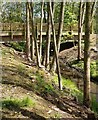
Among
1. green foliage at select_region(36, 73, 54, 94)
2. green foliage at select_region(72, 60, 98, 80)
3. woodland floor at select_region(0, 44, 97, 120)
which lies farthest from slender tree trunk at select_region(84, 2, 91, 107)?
green foliage at select_region(72, 60, 98, 80)

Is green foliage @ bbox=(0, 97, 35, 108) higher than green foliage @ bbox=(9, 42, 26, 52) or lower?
higher

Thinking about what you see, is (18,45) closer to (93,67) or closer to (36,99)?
(93,67)

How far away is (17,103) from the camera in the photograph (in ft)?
28.1

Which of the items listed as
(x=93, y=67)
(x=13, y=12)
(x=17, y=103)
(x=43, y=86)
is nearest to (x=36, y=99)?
(x=17, y=103)

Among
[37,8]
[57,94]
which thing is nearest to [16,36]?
[37,8]

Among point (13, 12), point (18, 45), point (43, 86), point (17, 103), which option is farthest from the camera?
point (13, 12)

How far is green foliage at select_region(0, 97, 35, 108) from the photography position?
27.4 ft

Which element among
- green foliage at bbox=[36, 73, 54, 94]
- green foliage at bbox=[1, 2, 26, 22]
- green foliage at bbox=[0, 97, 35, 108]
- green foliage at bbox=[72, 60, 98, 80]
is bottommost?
green foliage at bbox=[72, 60, 98, 80]

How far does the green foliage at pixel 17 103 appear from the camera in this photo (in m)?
8.36

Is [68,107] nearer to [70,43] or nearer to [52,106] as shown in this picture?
[52,106]

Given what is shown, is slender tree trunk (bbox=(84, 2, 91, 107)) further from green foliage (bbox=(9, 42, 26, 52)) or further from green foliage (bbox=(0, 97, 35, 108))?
green foliage (bbox=(9, 42, 26, 52))

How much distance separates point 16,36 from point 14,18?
9.00 meters

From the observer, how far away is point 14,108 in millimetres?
8242

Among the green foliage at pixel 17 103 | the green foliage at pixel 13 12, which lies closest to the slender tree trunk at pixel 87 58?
the green foliage at pixel 17 103
